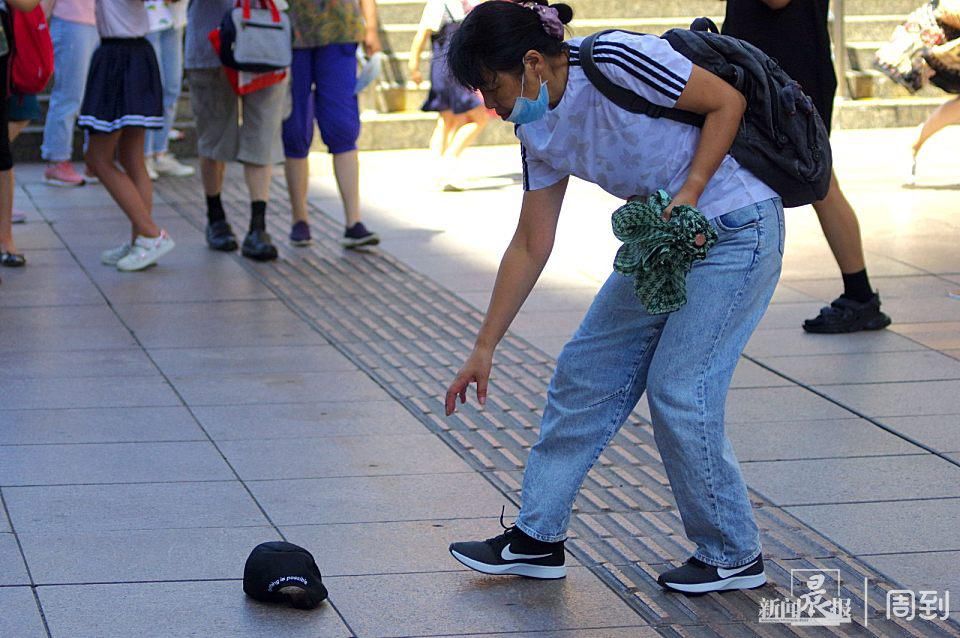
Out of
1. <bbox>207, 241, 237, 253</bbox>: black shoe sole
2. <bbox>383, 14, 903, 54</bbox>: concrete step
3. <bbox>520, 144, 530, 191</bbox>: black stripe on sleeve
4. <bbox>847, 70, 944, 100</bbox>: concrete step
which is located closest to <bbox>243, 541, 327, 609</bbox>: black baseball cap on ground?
<bbox>520, 144, 530, 191</bbox>: black stripe on sleeve

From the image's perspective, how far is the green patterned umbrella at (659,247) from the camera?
11.3ft

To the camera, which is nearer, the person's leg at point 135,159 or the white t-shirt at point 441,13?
the person's leg at point 135,159

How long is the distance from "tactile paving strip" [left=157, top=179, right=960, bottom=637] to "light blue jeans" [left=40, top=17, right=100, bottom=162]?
218 centimetres

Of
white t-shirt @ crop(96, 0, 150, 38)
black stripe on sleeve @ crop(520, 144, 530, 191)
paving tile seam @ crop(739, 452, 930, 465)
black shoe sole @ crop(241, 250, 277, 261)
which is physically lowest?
black shoe sole @ crop(241, 250, 277, 261)

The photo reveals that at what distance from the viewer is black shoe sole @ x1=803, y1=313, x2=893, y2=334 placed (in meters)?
6.61

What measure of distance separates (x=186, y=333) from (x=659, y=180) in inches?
142

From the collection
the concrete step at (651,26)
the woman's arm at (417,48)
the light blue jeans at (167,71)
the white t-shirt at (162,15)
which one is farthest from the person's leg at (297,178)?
the concrete step at (651,26)

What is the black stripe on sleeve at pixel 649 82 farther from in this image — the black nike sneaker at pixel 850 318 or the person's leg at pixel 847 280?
the black nike sneaker at pixel 850 318

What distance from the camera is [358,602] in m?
3.84

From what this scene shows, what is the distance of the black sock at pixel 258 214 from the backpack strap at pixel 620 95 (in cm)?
495

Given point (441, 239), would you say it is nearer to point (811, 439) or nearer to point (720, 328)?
point (811, 439)

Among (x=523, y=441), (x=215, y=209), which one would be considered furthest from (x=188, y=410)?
(x=215, y=209)

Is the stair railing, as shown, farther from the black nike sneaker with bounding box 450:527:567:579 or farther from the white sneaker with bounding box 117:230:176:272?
the black nike sneaker with bounding box 450:527:567:579

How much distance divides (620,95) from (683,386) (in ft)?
2.31
